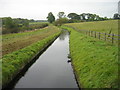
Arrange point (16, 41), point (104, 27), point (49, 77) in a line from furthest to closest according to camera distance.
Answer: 1. point (104, 27)
2. point (16, 41)
3. point (49, 77)

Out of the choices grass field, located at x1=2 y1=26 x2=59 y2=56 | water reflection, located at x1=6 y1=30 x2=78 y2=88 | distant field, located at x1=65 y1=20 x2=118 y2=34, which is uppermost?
distant field, located at x1=65 y1=20 x2=118 y2=34

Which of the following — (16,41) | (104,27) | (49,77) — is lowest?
(49,77)

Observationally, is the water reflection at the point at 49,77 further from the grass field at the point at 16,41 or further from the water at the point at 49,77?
the grass field at the point at 16,41

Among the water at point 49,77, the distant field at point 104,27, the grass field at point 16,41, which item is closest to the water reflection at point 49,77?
the water at point 49,77

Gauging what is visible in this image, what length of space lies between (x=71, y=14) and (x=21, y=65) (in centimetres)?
18941

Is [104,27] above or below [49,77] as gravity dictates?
above

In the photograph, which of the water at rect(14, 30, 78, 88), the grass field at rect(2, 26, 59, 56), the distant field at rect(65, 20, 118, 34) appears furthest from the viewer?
the distant field at rect(65, 20, 118, 34)

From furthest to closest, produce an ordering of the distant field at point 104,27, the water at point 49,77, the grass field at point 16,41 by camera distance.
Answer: the distant field at point 104,27
the grass field at point 16,41
the water at point 49,77

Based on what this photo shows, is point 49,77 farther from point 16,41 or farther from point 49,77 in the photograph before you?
point 16,41

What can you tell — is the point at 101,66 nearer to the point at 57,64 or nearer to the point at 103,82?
the point at 103,82

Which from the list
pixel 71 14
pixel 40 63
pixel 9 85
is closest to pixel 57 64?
pixel 40 63

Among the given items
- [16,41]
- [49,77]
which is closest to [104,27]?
[16,41]

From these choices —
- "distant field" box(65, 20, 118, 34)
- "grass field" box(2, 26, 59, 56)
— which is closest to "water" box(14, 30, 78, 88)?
"grass field" box(2, 26, 59, 56)

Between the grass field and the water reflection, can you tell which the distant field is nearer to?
the grass field
